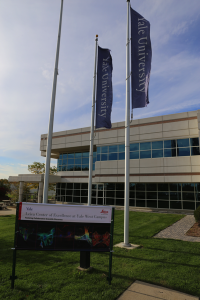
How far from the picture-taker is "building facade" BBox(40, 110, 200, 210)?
22.0m

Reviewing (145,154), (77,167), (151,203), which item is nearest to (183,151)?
(145,154)

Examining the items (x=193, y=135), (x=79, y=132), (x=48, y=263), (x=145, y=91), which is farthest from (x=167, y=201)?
(x=48, y=263)

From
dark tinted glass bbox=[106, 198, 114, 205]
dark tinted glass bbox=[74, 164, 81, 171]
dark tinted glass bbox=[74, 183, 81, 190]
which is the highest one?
dark tinted glass bbox=[74, 164, 81, 171]

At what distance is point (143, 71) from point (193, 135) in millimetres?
14946

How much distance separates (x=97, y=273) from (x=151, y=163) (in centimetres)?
1906

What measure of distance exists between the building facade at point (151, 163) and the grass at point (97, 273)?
14868 millimetres

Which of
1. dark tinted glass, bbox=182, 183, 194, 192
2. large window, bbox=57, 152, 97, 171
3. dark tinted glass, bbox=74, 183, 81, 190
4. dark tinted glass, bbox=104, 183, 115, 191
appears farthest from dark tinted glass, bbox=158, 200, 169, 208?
dark tinted glass, bbox=74, 183, 81, 190

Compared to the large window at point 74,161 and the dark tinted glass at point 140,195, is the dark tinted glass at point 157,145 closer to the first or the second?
the dark tinted glass at point 140,195

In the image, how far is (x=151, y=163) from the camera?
23.6m

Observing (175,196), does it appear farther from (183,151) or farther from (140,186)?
(183,151)

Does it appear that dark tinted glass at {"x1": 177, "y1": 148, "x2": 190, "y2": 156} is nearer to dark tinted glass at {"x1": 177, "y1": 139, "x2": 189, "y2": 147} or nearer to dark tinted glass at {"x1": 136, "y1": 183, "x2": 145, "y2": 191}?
dark tinted glass at {"x1": 177, "y1": 139, "x2": 189, "y2": 147}

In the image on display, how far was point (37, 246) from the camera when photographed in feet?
16.5

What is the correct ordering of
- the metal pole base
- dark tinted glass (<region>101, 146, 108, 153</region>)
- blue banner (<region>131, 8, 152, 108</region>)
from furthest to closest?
dark tinted glass (<region>101, 146, 108, 153</region>)
blue banner (<region>131, 8, 152, 108</region>)
the metal pole base

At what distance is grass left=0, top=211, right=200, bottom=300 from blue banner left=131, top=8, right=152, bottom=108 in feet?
19.9
